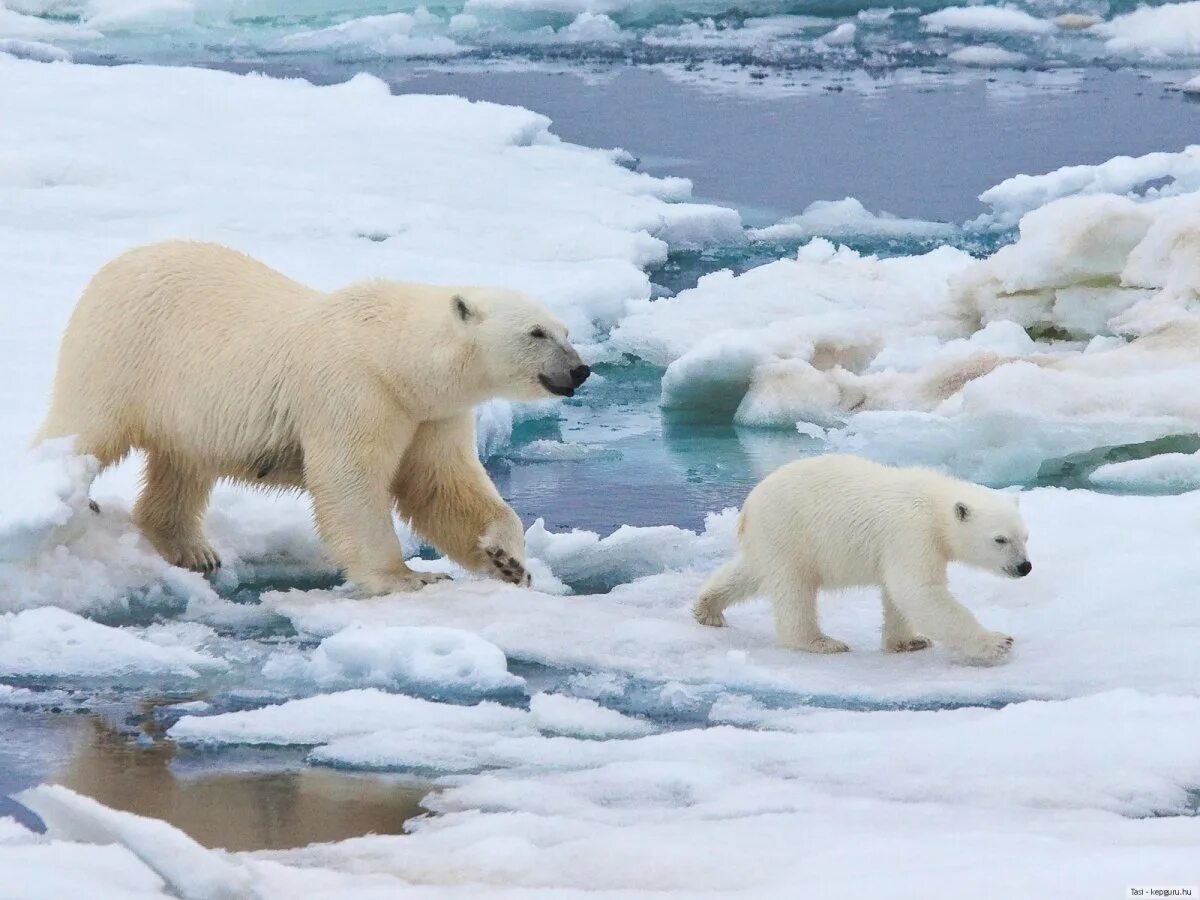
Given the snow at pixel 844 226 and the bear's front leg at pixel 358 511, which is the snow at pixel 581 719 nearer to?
the bear's front leg at pixel 358 511

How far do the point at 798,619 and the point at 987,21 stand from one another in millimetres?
21548

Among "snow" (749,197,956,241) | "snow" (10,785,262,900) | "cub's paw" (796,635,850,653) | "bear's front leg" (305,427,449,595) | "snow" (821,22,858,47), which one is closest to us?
"snow" (10,785,262,900)

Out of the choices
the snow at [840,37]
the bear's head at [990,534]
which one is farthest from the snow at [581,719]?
the snow at [840,37]

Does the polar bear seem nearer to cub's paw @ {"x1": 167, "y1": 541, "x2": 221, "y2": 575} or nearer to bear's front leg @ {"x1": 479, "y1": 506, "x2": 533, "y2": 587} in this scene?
bear's front leg @ {"x1": 479, "y1": 506, "x2": 533, "y2": 587}

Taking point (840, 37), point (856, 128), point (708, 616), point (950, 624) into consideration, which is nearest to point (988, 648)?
point (950, 624)

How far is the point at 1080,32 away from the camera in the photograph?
24.3 meters

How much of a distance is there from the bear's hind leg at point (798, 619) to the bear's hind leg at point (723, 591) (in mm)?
134

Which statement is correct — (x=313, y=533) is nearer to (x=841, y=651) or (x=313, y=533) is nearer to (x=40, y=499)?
(x=40, y=499)

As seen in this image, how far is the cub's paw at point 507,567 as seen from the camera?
18.4 feet

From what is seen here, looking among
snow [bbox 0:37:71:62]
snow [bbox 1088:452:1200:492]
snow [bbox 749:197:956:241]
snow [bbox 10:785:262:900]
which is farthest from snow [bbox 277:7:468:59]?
snow [bbox 10:785:262:900]

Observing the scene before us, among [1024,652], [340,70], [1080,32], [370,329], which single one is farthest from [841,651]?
[1080,32]

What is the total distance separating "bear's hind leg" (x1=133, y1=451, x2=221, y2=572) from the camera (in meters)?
5.66

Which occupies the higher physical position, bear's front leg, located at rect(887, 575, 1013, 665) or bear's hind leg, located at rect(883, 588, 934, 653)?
bear's front leg, located at rect(887, 575, 1013, 665)

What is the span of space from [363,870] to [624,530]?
9.57 ft
